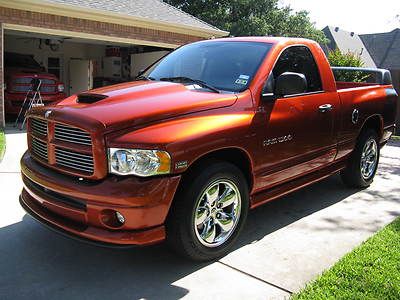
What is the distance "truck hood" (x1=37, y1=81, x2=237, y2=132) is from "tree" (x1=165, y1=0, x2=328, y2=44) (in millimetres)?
28998

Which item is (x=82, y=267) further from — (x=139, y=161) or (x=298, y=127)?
(x=298, y=127)

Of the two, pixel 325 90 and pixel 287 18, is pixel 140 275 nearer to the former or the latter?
pixel 325 90

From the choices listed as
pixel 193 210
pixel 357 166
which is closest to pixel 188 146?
pixel 193 210

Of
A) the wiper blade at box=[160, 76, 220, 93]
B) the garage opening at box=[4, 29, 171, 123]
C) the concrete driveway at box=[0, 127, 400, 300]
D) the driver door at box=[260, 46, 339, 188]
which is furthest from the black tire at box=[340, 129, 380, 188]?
the garage opening at box=[4, 29, 171, 123]

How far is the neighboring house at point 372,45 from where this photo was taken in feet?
137

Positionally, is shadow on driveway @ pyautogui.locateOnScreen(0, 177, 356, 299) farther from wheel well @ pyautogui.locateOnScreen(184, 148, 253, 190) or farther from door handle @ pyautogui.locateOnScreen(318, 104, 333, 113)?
door handle @ pyautogui.locateOnScreen(318, 104, 333, 113)

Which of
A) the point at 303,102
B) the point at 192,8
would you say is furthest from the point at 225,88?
the point at 192,8

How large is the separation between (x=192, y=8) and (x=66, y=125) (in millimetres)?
31937

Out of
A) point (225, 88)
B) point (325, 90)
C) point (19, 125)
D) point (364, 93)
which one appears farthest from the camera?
point (19, 125)

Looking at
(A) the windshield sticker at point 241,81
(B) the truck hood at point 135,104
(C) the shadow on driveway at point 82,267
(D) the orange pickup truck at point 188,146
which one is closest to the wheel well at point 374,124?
(D) the orange pickup truck at point 188,146

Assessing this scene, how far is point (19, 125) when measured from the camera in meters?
12.2

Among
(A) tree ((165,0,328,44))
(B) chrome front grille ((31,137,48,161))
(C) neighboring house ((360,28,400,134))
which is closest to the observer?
(B) chrome front grille ((31,137,48,161))

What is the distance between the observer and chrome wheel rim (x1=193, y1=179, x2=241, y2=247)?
369cm

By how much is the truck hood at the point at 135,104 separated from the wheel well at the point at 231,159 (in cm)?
39
